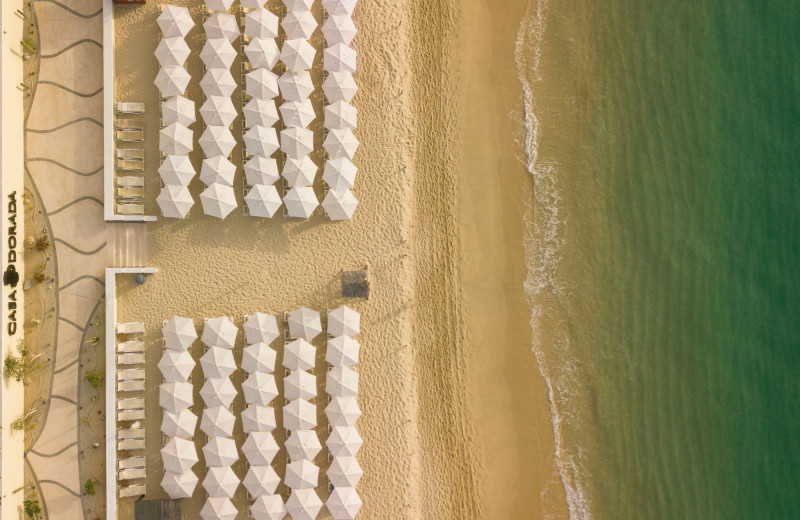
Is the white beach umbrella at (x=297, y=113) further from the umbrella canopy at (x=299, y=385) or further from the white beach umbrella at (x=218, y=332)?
the umbrella canopy at (x=299, y=385)

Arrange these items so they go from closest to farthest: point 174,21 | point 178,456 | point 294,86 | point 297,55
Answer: point 178,456, point 174,21, point 297,55, point 294,86

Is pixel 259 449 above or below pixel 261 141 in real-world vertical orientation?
below

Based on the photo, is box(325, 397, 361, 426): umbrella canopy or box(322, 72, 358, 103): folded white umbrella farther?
box(322, 72, 358, 103): folded white umbrella

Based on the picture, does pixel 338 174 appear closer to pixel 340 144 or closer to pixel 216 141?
pixel 340 144

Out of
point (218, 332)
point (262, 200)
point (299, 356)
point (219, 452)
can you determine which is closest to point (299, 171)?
point (262, 200)

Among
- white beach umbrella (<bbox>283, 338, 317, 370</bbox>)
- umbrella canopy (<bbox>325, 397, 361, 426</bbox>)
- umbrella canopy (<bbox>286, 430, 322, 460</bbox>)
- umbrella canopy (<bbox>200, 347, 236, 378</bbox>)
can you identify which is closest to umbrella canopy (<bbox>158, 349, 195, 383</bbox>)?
umbrella canopy (<bbox>200, 347, 236, 378</bbox>)

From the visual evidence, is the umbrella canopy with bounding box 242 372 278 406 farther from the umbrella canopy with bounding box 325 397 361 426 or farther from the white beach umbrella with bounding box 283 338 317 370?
the umbrella canopy with bounding box 325 397 361 426

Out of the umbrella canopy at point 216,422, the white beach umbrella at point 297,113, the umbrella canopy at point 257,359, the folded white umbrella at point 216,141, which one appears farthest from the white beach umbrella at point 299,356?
the white beach umbrella at point 297,113
